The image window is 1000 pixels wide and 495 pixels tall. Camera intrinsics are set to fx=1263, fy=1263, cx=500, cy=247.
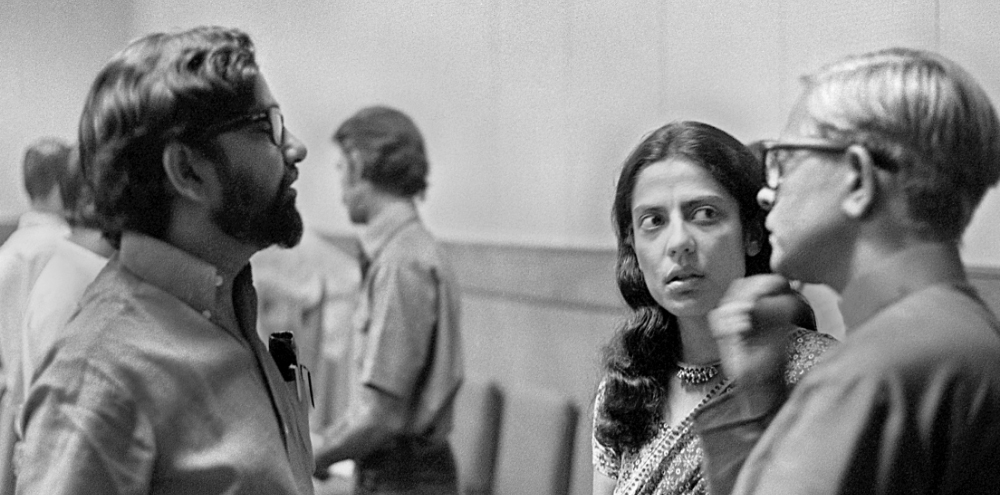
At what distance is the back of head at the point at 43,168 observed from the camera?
404 cm

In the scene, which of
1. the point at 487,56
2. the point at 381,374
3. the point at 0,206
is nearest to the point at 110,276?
the point at 381,374

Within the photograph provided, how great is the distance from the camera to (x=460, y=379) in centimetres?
328

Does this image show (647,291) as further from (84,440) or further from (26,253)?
(26,253)

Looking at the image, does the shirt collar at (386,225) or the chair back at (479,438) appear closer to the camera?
the shirt collar at (386,225)

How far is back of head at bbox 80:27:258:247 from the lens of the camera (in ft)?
5.51

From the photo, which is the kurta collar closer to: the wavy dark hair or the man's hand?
the wavy dark hair

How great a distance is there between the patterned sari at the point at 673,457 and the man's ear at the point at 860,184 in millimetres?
330

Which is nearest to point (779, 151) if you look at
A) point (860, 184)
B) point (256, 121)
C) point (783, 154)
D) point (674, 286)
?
point (783, 154)

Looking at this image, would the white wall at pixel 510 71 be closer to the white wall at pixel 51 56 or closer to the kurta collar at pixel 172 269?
the white wall at pixel 51 56

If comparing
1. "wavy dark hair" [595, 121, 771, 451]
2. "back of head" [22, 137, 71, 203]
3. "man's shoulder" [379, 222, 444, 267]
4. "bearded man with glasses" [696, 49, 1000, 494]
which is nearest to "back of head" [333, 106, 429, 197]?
"man's shoulder" [379, 222, 444, 267]

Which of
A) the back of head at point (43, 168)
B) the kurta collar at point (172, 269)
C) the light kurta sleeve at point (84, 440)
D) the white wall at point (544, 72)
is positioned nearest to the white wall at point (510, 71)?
the white wall at point (544, 72)

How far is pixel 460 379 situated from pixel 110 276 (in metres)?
1.63

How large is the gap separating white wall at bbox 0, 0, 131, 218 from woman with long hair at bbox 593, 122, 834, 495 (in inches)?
89.8

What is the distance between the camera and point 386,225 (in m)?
3.29
